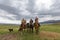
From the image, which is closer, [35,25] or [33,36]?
[33,36]

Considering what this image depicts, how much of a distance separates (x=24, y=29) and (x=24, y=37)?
6039mm

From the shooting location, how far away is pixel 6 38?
3769 centimetres

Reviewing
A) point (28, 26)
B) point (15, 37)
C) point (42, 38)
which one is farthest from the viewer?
point (28, 26)

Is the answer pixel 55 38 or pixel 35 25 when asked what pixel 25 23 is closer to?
pixel 35 25

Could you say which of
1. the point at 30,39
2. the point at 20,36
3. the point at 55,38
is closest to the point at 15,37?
the point at 20,36

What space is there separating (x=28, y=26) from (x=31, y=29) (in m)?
1.89

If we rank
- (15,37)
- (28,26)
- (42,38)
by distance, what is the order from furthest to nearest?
(28,26), (15,37), (42,38)

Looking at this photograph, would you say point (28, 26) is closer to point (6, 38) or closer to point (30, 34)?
point (30, 34)

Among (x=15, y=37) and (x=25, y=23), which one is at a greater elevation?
(x=25, y=23)

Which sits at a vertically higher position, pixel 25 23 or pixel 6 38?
pixel 25 23

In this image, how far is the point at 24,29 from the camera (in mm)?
42750

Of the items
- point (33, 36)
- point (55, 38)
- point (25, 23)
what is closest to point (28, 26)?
point (25, 23)

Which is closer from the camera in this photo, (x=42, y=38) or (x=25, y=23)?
(x=42, y=38)

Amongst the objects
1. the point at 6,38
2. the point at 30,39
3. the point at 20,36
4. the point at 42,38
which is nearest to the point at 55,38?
the point at 42,38
